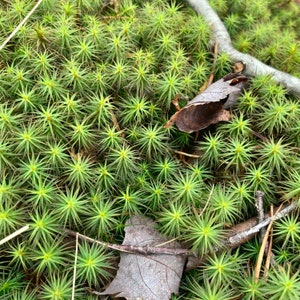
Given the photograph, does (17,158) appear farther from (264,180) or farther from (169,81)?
(264,180)

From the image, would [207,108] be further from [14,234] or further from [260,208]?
[14,234]

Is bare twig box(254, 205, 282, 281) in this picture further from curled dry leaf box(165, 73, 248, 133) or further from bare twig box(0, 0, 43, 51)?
bare twig box(0, 0, 43, 51)

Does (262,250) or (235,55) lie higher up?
(235,55)

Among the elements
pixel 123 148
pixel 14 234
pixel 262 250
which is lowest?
pixel 262 250

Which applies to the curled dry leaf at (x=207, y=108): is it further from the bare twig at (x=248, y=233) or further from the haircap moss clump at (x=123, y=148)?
the bare twig at (x=248, y=233)

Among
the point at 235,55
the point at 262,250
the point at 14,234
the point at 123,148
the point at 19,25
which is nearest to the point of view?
the point at 14,234

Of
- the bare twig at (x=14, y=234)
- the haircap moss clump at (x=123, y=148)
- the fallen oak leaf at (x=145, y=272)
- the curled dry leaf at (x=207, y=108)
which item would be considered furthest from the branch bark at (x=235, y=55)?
the bare twig at (x=14, y=234)

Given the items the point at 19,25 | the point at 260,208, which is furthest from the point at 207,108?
the point at 19,25
